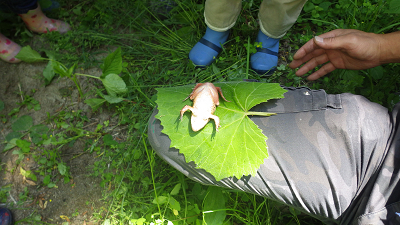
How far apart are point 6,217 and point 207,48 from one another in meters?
3.36

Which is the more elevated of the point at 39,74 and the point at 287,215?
the point at 39,74

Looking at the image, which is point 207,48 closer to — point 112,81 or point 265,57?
point 265,57

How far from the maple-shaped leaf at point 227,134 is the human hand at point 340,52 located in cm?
78

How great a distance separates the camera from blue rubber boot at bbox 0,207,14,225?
281 cm

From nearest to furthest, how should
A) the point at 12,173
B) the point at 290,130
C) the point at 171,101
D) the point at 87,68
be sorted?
the point at 290,130 < the point at 171,101 < the point at 12,173 < the point at 87,68

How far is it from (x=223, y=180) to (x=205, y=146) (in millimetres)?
372

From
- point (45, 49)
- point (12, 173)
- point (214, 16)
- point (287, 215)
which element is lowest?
point (12, 173)

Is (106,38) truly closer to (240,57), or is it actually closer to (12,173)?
(240,57)

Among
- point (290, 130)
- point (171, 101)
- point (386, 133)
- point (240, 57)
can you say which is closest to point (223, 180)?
point (290, 130)

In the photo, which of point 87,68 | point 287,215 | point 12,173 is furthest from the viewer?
point 87,68

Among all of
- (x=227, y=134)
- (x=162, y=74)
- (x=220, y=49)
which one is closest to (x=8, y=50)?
(x=162, y=74)

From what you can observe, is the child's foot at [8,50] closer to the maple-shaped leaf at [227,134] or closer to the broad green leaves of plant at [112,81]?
the broad green leaves of plant at [112,81]

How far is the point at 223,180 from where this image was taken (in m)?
2.15

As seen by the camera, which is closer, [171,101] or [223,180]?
[223,180]
